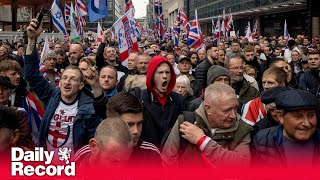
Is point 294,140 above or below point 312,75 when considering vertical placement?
below

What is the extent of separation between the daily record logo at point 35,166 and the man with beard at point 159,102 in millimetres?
1240

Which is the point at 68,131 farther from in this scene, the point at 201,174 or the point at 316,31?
the point at 316,31

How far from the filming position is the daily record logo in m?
2.91

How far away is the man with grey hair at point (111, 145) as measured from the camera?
2.51 m

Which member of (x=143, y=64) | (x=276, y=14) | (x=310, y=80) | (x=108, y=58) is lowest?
(x=310, y=80)

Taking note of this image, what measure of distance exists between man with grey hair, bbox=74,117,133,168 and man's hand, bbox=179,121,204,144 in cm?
67

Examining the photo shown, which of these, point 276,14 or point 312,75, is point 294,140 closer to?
point 312,75

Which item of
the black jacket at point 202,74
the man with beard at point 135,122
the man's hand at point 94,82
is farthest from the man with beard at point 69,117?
the black jacket at point 202,74

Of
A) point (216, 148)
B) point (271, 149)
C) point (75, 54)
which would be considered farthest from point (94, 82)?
point (75, 54)

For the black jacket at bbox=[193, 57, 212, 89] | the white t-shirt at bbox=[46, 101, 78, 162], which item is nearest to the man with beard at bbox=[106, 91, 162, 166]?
the white t-shirt at bbox=[46, 101, 78, 162]

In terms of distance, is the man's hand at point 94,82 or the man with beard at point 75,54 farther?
the man with beard at point 75,54

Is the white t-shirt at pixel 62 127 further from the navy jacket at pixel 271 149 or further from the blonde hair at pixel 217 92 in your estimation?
the navy jacket at pixel 271 149

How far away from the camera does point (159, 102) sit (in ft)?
14.7

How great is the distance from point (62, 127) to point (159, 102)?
1.03 metres
